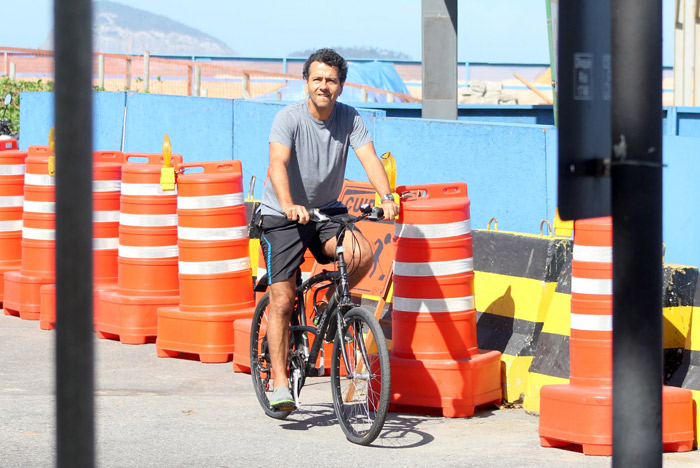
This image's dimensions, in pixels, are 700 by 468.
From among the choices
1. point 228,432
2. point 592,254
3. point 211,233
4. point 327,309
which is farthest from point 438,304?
point 211,233

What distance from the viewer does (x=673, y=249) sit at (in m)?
8.60

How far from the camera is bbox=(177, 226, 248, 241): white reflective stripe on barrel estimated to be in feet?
27.8

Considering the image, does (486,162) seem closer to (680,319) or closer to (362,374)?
(680,319)

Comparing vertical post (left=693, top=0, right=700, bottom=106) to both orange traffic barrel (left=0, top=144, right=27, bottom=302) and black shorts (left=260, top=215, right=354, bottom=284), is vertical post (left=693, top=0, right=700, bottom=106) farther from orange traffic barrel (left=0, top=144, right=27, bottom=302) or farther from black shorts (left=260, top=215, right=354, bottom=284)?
black shorts (left=260, top=215, right=354, bottom=284)

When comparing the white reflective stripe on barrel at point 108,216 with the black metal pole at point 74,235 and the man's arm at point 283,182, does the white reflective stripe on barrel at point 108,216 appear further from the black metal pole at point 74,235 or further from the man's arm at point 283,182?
the black metal pole at point 74,235

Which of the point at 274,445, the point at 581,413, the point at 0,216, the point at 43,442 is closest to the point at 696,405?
the point at 581,413

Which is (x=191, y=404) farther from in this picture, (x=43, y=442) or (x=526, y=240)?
(x=526, y=240)

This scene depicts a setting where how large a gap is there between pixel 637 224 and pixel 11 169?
937 cm

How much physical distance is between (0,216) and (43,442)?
5464 millimetres

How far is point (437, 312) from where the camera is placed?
6.77 meters

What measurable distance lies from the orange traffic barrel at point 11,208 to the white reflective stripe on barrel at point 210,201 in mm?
3183

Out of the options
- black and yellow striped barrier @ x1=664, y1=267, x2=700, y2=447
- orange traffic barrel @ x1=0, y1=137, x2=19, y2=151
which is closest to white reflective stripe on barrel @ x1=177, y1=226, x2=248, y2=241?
black and yellow striped barrier @ x1=664, y1=267, x2=700, y2=447

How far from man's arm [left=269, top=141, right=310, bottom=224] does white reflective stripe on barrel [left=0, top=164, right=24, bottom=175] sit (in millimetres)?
5400

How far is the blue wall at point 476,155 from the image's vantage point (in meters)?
8.71
